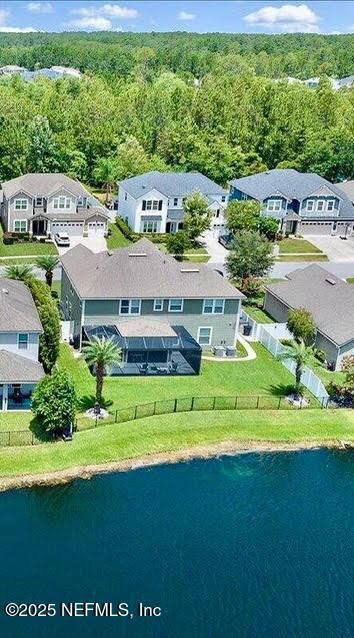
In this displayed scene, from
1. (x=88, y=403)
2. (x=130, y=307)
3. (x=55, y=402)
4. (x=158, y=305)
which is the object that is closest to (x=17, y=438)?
(x=55, y=402)

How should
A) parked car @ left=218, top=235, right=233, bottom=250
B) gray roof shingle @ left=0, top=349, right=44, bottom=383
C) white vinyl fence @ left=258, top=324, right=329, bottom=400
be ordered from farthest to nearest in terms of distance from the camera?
parked car @ left=218, top=235, right=233, bottom=250
white vinyl fence @ left=258, top=324, right=329, bottom=400
gray roof shingle @ left=0, top=349, right=44, bottom=383

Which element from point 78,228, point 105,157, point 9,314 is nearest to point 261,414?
point 9,314

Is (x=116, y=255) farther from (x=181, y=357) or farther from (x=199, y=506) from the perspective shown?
(x=199, y=506)

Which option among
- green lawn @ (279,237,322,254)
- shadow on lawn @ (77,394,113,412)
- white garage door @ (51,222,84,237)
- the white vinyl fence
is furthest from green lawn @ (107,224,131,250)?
shadow on lawn @ (77,394,113,412)

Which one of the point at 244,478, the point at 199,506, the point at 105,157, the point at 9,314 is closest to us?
the point at 199,506

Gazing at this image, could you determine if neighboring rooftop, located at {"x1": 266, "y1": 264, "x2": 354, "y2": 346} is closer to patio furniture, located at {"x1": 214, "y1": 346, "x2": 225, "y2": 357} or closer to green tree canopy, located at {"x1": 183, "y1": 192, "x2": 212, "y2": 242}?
patio furniture, located at {"x1": 214, "y1": 346, "x2": 225, "y2": 357}

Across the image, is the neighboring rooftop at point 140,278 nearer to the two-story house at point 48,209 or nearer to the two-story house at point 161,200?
the two-story house at point 48,209
